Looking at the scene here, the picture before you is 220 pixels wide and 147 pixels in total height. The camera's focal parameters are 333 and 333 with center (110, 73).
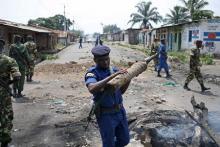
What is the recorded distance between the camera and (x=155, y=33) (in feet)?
142

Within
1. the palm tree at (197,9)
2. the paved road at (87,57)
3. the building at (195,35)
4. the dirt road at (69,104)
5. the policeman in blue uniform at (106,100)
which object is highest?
the palm tree at (197,9)

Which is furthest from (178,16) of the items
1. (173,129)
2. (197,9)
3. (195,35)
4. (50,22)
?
(173,129)

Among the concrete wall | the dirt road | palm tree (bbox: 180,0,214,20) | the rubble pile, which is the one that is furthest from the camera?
palm tree (bbox: 180,0,214,20)

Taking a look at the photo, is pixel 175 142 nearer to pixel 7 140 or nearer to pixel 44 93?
pixel 7 140

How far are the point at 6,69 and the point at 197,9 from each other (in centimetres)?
3781

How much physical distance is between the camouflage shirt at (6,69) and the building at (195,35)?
22225mm

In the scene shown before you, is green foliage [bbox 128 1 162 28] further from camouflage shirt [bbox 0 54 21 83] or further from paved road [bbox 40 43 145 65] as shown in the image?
camouflage shirt [bbox 0 54 21 83]

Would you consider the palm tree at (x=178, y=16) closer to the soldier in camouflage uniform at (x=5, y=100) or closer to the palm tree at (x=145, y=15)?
the palm tree at (x=145, y=15)

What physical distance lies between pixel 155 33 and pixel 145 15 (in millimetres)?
19487

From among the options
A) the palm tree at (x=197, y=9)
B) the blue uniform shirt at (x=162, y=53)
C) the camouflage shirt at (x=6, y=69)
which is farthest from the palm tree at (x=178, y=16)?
the camouflage shirt at (x=6, y=69)

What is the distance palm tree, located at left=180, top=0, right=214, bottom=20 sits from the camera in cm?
3806

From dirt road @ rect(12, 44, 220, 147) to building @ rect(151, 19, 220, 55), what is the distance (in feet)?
39.8

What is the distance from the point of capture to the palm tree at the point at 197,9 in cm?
3806

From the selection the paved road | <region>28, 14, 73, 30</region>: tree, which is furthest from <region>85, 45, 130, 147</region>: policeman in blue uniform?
<region>28, 14, 73, 30</region>: tree
